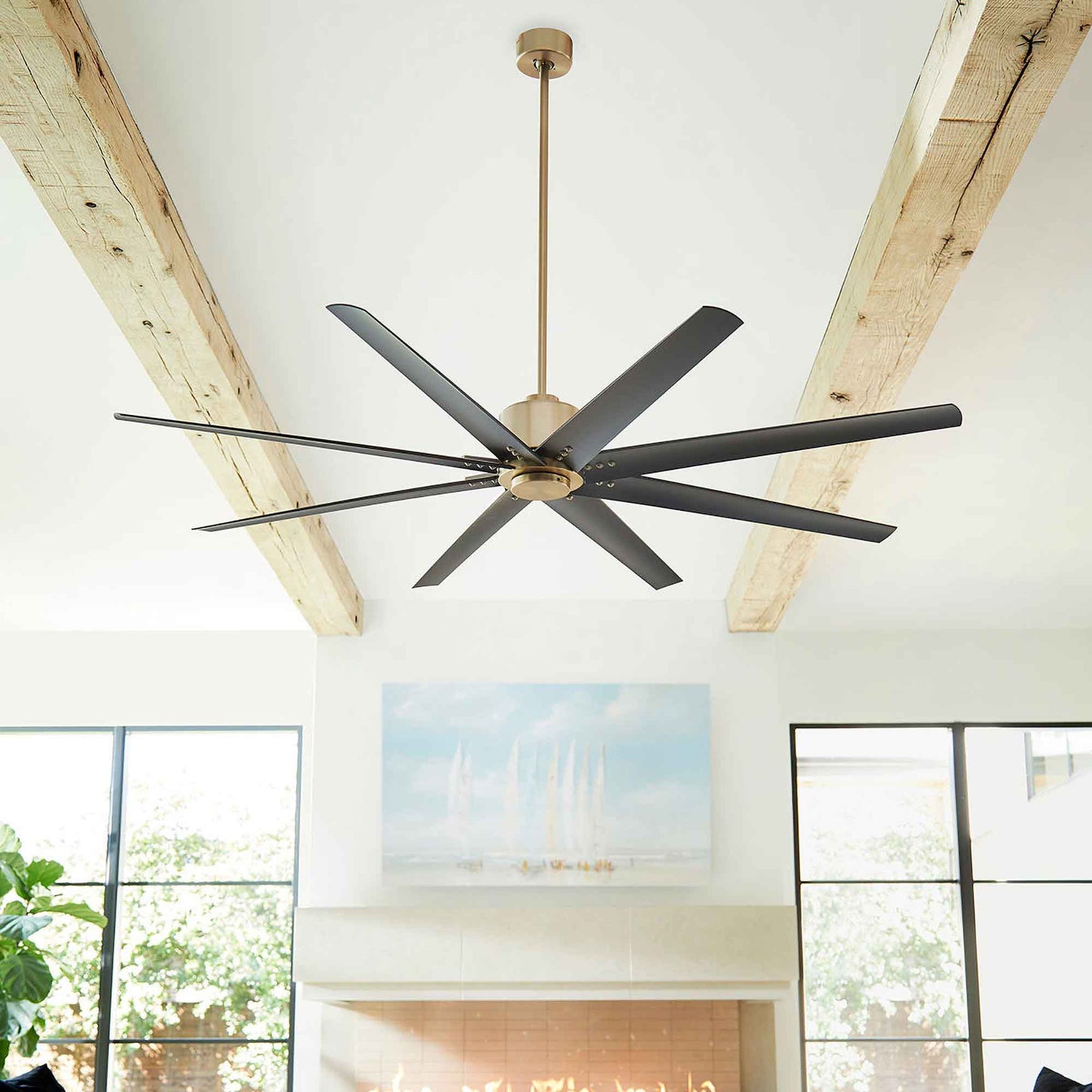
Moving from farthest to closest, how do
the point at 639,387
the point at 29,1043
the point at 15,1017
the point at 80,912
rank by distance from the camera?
the point at 80,912 < the point at 29,1043 < the point at 15,1017 < the point at 639,387

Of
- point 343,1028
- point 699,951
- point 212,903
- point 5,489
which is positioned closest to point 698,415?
point 699,951

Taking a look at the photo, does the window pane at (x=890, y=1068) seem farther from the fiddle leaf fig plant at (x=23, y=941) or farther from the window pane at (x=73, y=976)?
the window pane at (x=73, y=976)

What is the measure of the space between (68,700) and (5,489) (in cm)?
208

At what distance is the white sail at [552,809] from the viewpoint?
16.9 feet

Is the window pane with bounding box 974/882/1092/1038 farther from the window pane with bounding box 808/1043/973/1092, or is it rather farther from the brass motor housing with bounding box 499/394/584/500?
the brass motor housing with bounding box 499/394/584/500

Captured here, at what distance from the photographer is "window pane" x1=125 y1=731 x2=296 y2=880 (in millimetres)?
6383

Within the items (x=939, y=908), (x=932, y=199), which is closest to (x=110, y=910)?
(x=939, y=908)

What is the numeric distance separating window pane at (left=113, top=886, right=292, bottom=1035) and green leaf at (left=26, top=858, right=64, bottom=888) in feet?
2.62

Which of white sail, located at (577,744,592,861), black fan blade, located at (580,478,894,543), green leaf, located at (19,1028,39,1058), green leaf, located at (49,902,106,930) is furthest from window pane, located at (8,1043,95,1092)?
black fan blade, located at (580,478,894,543)

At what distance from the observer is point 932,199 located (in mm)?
2617

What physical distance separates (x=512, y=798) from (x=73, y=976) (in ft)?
8.90

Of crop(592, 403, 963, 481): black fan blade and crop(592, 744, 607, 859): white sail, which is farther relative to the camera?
crop(592, 744, 607, 859): white sail

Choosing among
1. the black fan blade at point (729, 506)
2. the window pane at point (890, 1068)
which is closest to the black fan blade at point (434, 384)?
the black fan blade at point (729, 506)

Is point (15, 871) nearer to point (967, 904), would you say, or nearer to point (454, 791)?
point (454, 791)
